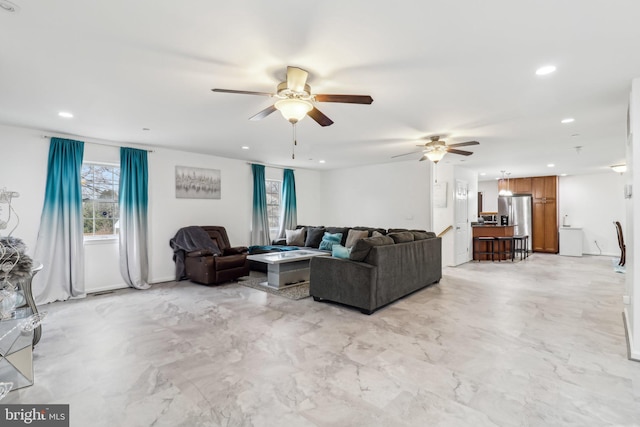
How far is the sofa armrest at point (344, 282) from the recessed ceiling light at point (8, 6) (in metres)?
3.75

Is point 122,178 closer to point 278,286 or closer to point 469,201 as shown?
point 278,286

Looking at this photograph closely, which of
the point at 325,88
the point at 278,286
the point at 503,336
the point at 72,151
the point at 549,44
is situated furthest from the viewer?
the point at 278,286

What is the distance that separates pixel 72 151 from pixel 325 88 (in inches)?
167

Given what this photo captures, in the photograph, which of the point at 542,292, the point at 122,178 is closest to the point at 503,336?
the point at 542,292

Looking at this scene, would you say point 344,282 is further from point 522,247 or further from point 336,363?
point 522,247

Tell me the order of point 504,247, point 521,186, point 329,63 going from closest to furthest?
point 329,63, point 504,247, point 521,186

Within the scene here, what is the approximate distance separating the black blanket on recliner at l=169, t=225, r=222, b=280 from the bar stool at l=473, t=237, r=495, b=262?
659 centimetres

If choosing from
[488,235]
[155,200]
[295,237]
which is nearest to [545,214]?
[488,235]

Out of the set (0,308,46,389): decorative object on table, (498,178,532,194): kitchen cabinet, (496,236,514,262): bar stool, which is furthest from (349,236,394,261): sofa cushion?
(498,178,532,194): kitchen cabinet

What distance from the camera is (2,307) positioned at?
5.44 feet

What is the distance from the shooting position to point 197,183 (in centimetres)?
636

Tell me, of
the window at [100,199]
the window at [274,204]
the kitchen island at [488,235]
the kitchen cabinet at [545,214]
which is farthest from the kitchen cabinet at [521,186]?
the window at [100,199]

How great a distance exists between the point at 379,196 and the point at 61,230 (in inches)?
254

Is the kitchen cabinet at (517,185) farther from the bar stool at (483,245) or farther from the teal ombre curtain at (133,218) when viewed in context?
the teal ombre curtain at (133,218)
